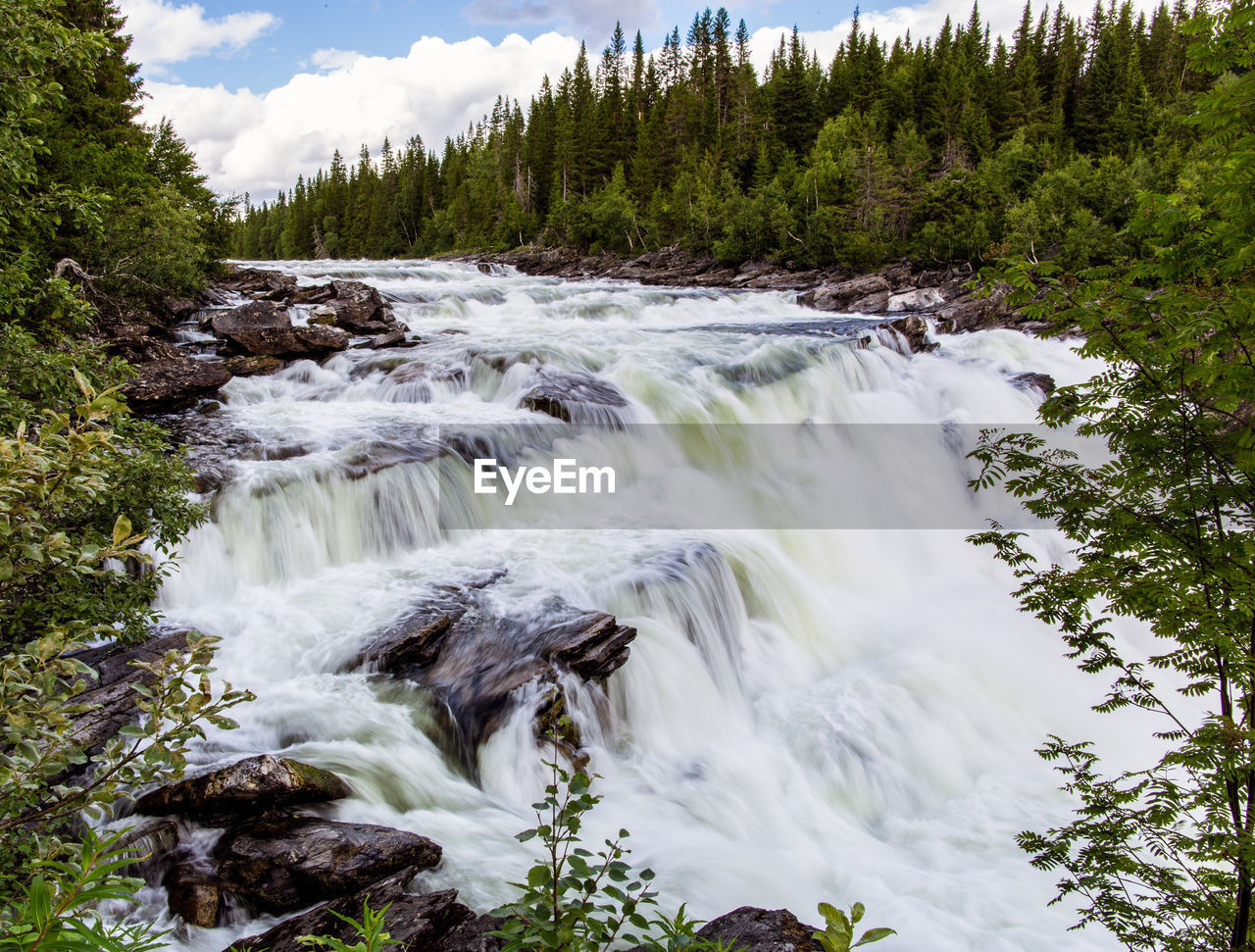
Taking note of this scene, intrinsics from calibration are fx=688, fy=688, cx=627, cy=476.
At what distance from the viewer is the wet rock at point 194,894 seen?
187 inches

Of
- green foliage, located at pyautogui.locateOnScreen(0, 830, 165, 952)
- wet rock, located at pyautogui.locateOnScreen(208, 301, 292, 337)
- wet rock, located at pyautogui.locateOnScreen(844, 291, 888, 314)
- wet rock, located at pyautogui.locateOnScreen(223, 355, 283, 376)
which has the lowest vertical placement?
green foliage, located at pyautogui.locateOnScreen(0, 830, 165, 952)

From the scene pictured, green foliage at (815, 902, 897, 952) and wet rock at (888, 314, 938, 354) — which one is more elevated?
wet rock at (888, 314, 938, 354)

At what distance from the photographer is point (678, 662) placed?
8.54 metres

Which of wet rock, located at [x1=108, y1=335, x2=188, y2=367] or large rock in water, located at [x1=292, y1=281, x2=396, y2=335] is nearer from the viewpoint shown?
wet rock, located at [x1=108, y1=335, x2=188, y2=367]

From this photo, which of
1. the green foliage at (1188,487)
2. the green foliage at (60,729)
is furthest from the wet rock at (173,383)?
the green foliage at (1188,487)

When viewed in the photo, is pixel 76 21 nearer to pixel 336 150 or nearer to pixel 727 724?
pixel 727 724

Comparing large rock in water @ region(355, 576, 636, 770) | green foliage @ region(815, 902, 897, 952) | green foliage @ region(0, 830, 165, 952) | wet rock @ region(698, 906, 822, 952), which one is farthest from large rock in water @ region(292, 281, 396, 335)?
green foliage @ region(815, 902, 897, 952)

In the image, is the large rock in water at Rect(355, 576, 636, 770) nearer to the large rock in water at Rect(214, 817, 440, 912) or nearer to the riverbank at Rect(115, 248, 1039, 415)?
the large rock in water at Rect(214, 817, 440, 912)

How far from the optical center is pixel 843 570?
40.2 ft

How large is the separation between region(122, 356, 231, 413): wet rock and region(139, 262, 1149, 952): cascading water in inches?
25.0

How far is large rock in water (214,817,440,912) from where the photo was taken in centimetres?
483

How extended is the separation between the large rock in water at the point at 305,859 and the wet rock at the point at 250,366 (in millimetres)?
13121

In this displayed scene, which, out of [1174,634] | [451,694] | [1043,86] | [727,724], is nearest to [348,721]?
[451,694]

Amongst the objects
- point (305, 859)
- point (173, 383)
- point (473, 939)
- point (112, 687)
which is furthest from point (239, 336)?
point (473, 939)
